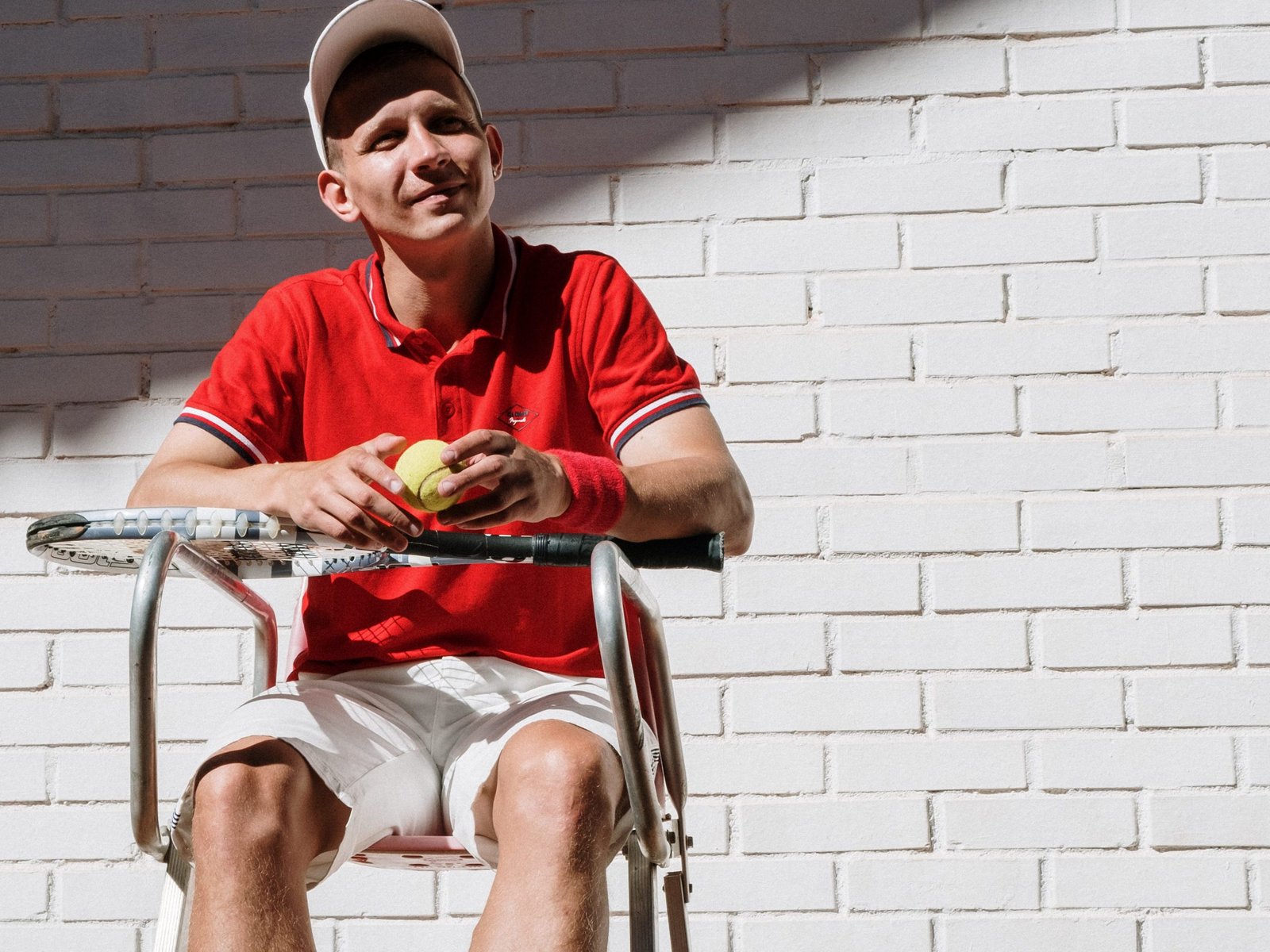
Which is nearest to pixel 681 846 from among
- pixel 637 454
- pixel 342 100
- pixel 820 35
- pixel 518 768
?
pixel 518 768

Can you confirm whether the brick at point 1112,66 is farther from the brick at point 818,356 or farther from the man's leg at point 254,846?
the man's leg at point 254,846

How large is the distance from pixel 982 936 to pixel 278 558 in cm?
140

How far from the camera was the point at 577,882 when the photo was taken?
1.12 meters

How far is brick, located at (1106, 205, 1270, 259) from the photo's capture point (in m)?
2.21

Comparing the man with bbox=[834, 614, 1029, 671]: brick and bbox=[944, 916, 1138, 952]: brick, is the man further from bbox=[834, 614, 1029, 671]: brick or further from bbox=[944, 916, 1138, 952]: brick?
bbox=[944, 916, 1138, 952]: brick

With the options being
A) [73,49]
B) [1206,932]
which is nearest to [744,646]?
[1206,932]

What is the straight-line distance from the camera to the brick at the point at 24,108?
7.74 feet

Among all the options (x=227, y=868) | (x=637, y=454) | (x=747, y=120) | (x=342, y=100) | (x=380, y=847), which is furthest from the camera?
(x=747, y=120)

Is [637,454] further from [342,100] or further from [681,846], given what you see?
[342,100]

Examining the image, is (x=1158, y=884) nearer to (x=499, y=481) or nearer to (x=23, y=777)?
(x=499, y=481)

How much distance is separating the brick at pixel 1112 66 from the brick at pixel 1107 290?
319mm

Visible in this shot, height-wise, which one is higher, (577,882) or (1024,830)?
(577,882)

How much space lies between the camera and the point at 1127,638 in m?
2.16

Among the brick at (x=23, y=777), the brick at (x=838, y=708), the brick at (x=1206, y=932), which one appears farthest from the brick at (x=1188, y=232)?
the brick at (x=23, y=777)
